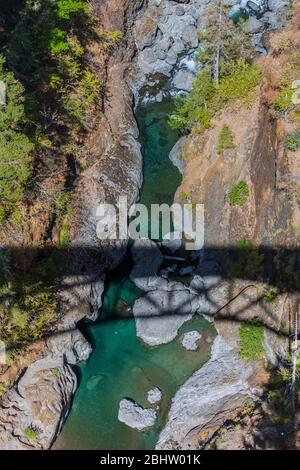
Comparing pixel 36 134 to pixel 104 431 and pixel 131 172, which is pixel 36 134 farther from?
pixel 104 431

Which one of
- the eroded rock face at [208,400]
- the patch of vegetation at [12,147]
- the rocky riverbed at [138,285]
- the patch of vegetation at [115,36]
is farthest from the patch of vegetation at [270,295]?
the patch of vegetation at [115,36]

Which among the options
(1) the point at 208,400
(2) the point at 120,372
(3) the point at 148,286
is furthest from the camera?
(3) the point at 148,286

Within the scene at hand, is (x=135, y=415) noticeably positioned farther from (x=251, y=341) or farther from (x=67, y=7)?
(x=67, y=7)

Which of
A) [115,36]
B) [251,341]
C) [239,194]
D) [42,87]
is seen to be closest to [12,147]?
[42,87]

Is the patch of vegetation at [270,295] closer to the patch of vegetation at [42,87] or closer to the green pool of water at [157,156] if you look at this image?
the green pool of water at [157,156]

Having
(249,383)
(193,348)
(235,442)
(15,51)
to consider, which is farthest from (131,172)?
(235,442)

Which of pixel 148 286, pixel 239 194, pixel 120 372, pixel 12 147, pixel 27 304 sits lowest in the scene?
pixel 120 372

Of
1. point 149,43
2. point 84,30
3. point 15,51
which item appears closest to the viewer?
point 15,51

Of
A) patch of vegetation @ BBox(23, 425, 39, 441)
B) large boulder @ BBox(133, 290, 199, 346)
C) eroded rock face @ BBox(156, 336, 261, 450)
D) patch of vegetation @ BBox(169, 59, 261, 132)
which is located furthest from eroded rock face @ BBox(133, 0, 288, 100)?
patch of vegetation @ BBox(23, 425, 39, 441)
